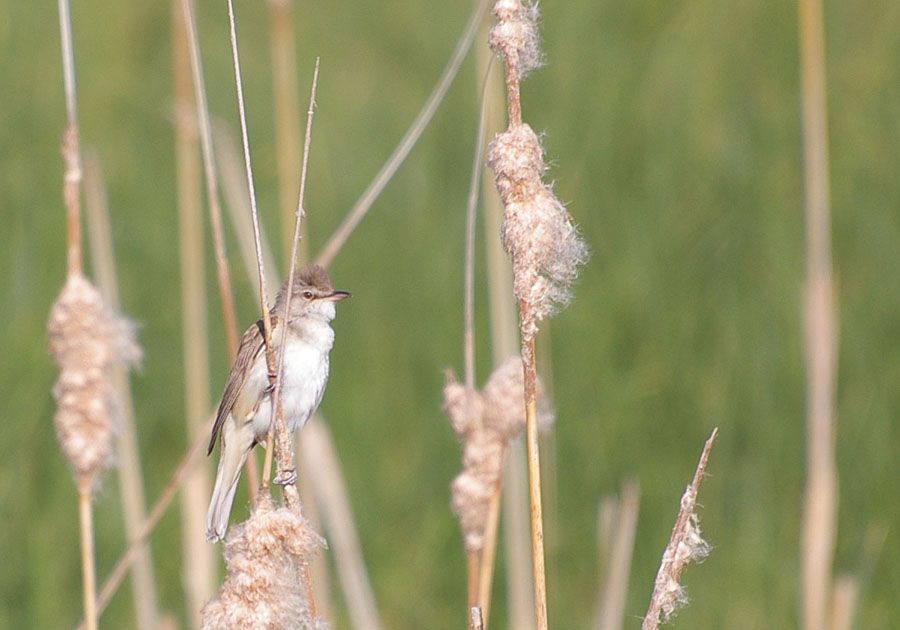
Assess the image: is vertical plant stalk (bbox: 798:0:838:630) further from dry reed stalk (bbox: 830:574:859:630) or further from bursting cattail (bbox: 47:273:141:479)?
bursting cattail (bbox: 47:273:141:479)

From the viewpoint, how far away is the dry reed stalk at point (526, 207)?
2178 millimetres

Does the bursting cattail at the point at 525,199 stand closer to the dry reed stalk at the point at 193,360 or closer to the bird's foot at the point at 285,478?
the bird's foot at the point at 285,478

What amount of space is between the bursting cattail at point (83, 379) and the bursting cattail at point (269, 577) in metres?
0.51

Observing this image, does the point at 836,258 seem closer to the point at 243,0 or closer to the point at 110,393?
the point at 243,0

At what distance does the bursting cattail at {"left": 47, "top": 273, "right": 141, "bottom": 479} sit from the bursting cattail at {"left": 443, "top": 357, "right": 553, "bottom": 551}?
611 mm

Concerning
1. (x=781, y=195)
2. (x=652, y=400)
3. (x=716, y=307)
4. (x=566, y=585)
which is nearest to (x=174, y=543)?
(x=566, y=585)

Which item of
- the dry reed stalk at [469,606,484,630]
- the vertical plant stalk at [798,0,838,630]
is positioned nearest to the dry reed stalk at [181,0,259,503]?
the dry reed stalk at [469,606,484,630]

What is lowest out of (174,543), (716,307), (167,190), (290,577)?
(290,577)

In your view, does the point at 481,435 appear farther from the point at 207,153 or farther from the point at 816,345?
the point at 816,345

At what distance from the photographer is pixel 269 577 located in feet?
7.14

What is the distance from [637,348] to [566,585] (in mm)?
1157

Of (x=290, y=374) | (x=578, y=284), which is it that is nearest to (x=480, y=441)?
(x=290, y=374)

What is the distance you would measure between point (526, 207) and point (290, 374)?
163cm

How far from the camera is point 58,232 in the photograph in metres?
6.73
